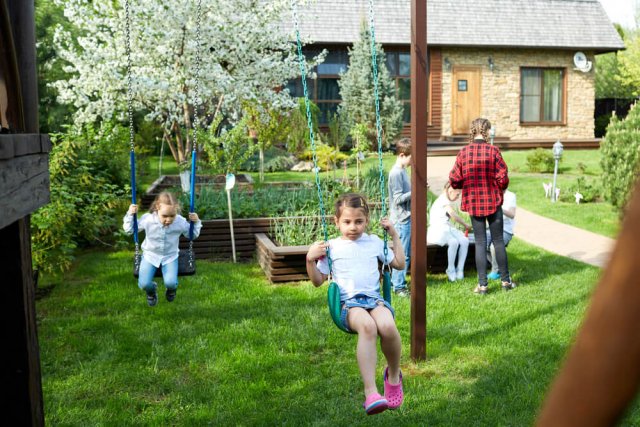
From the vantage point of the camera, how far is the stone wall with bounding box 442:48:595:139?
26922 mm

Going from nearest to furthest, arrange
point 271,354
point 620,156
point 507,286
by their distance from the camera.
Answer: point 271,354, point 507,286, point 620,156

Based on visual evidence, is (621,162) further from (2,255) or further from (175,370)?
(2,255)

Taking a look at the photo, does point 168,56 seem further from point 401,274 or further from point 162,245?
point 162,245

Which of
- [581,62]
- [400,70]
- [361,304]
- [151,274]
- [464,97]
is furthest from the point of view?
[581,62]

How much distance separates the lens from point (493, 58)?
1071 inches

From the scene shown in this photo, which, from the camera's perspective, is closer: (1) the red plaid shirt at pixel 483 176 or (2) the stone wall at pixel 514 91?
(1) the red plaid shirt at pixel 483 176

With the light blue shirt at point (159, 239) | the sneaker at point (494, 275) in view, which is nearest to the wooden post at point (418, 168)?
the light blue shirt at point (159, 239)

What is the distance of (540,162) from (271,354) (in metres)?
14.4

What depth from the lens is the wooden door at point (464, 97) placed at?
2670 centimetres

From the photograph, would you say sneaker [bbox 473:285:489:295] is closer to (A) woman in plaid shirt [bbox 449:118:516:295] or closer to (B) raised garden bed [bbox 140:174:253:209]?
(A) woman in plaid shirt [bbox 449:118:516:295]

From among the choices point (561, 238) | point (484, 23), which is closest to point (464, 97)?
point (484, 23)

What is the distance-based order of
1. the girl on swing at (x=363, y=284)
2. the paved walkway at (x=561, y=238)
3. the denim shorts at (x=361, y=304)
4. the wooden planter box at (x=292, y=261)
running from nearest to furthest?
the girl on swing at (x=363, y=284) < the denim shorts at (x=361, y=304) < the wooden planter box at (x=292, y=261) < the paved walkway at (x=561, y=238)

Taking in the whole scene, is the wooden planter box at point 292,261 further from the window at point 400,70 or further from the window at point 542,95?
the window at point 542,95

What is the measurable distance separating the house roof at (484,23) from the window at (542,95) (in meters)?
1.29
